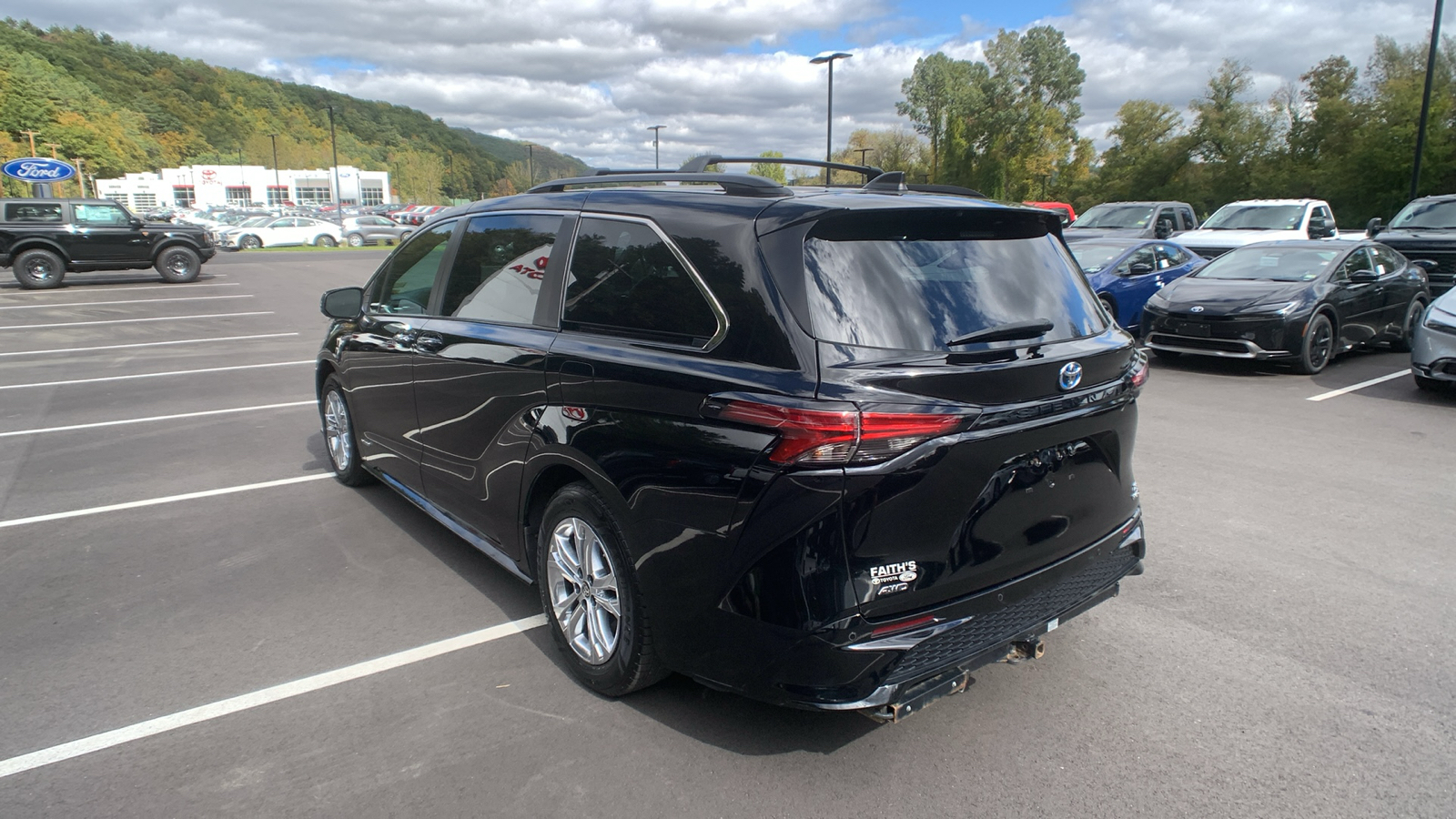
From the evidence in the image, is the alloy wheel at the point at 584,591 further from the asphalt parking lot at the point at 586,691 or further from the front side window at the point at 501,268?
the front side window at the point at 501,268

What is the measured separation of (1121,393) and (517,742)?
240 centimetres

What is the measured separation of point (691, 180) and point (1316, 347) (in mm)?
9572

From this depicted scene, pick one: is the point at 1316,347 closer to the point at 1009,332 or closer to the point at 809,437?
the point at 1009,332

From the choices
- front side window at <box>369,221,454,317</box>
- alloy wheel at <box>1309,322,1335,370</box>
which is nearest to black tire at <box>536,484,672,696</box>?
front side window at <box>369,221,454,317</box>

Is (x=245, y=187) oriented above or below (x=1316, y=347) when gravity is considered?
above

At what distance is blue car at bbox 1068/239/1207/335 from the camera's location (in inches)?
487

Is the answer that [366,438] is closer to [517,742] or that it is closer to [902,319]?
[517,742]

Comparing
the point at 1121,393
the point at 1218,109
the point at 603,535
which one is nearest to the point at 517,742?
the point at 603,535

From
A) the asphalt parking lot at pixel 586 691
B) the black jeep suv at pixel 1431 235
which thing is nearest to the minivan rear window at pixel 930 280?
the asphalt parking lot at pixel 586 691

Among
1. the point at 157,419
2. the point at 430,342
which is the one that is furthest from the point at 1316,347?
the point at 157,419

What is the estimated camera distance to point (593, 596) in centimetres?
316

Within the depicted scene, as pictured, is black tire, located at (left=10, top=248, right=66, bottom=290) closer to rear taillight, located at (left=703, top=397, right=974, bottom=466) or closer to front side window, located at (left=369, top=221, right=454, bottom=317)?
front side window, located at (left=369, top=221, right=454, bottom=317)

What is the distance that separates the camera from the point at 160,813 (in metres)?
2.54

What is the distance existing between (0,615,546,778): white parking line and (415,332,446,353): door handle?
1.34 metres
